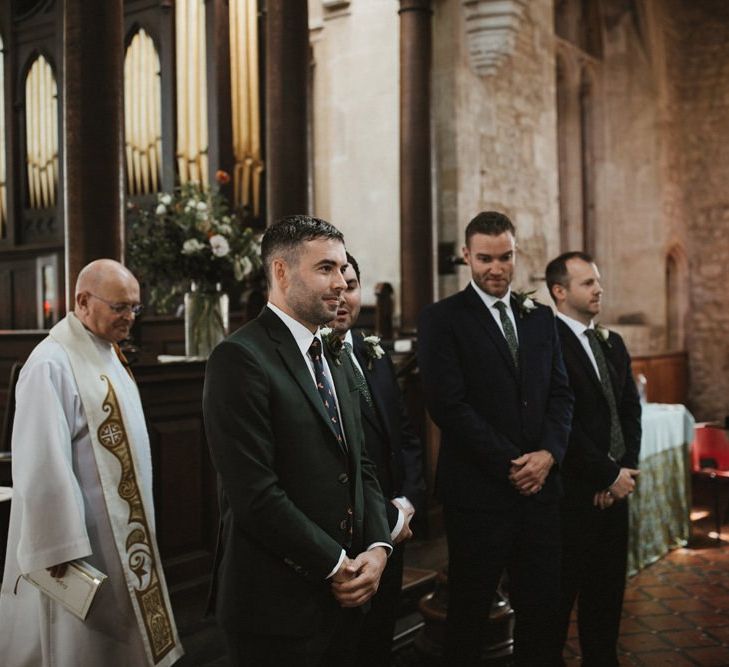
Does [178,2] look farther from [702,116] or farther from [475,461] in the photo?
[702,116]

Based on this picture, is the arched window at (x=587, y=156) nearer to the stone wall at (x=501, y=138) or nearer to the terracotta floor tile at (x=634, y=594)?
the stone wall at (x=501, y=138)

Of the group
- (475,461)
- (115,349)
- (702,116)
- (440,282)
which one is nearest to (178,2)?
(440,282)

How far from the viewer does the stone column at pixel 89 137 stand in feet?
11.1

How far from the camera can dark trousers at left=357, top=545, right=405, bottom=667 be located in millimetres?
2428

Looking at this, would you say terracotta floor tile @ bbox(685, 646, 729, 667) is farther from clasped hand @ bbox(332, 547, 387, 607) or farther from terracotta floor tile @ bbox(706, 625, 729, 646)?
clasped hand @ bbox(332, 547, 387, 607)

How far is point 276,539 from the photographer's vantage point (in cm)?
165

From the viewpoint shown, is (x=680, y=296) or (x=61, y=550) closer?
(x=61, y=550)

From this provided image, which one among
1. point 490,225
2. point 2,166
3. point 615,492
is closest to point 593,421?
point 615,492

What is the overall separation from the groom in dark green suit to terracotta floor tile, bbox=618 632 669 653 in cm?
207

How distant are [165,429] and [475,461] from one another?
152 cm

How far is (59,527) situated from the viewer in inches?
86.0

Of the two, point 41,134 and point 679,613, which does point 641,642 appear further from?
point 41,134

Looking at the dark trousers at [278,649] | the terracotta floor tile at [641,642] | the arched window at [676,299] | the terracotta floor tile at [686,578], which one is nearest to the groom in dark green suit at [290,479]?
the dark trousers at [278,649]

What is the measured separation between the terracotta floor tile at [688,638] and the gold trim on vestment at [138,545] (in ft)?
7.25
